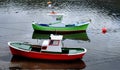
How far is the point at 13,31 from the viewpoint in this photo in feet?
133

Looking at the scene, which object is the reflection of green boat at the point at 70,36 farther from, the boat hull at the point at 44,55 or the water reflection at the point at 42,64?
the boat hull at the point at 44,55

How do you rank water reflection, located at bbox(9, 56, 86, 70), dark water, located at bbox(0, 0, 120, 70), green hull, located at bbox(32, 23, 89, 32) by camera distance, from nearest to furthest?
water reflection, located at bbox(9, 56, 86, 70), dark water, located at bbox(0, 0, 120, 70), green hull, located at bbox(32, 23, 89, 32)

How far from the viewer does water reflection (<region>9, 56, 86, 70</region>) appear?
28164mm

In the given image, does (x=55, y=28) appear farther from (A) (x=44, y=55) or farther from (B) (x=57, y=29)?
(A) (x=44, y=55)

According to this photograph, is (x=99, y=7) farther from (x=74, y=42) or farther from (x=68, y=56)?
(x=68, y=56)

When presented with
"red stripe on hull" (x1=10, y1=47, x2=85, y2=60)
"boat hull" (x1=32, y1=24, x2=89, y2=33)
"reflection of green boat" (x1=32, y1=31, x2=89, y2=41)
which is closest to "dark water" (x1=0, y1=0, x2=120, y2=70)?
"reflection of green boat" (x1=32, y1=31, x2=89, y2=41)

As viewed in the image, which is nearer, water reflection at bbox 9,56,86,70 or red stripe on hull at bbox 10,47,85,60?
water reflection at bbox 9,56,86,70

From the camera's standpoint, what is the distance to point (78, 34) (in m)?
42.0

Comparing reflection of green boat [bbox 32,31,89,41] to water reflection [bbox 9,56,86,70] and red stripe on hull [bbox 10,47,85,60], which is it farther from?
red stripe on hull [bbox 10,47,85,60]

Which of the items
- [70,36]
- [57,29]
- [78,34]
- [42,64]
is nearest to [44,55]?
[42,64]

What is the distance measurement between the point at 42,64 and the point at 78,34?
14255mm

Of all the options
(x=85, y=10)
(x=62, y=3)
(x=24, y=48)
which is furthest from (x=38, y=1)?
(x=24, y=48)

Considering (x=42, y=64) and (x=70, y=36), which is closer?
(x=42, y=64)

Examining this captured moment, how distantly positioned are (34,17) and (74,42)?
13.6 metres
